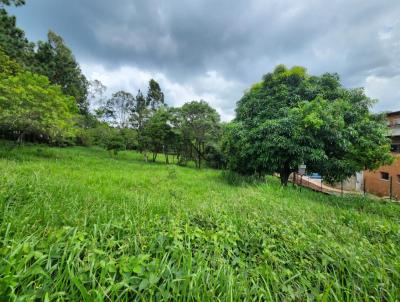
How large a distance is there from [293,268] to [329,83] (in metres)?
9.45

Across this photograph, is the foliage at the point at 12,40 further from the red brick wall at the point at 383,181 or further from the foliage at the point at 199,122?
the red brick wall at the point at 383,181

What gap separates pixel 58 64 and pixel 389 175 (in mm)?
32385

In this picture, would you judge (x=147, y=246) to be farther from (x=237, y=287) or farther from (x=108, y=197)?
(x=108, y=197)

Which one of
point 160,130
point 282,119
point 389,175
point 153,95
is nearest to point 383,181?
point 389,175

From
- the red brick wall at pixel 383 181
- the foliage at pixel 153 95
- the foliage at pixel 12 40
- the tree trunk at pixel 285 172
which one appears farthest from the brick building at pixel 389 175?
the foliage at pixel 153 95

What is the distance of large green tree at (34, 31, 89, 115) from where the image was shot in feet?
53.5

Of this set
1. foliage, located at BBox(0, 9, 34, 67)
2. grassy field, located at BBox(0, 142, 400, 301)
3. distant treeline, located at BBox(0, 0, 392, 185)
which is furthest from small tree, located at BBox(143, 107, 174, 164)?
grassy field, located at BBox(0, 142, 400, 301)

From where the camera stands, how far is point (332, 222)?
294 centimetres

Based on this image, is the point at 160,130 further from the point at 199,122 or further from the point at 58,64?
the point at 58,64

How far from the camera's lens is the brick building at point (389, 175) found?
12802 mm

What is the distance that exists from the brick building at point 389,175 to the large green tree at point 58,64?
28.7 metres

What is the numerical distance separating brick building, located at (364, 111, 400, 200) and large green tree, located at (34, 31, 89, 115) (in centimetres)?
2866

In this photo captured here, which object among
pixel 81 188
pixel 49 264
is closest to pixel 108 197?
pixel 81 188

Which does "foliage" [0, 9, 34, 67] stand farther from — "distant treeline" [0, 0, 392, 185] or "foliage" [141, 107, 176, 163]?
"foliage" [141, 107, 176, 163]
